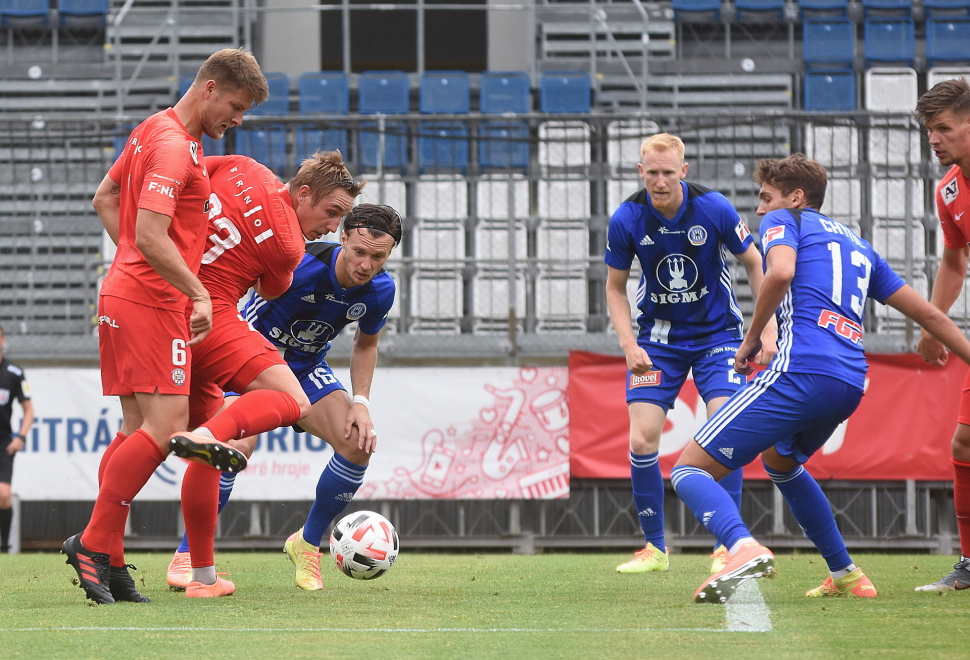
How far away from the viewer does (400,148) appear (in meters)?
12.2

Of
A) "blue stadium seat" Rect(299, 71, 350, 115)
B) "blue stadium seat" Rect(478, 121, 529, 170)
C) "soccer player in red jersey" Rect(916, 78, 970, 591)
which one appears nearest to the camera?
"soccer player in red jersey" Rect(916, 78, 970, 591)

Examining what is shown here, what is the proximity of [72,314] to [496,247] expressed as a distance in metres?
4.40

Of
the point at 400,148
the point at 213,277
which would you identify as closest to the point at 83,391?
the point at 400,148

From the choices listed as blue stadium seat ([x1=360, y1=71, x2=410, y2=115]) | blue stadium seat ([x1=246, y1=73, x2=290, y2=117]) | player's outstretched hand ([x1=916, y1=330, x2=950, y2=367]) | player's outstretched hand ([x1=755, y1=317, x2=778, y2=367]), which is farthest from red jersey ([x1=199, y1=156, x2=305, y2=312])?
blue stadium seat ([x1=360, y1=71, x2=410, y2=115])

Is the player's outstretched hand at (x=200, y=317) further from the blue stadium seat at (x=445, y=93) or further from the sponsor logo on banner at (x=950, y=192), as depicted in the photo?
the blue stadium seat at (x=445, y=93)

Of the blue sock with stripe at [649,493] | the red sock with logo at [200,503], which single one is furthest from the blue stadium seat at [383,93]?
the red sock with logo at [200,503]

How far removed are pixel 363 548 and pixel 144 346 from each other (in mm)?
1376

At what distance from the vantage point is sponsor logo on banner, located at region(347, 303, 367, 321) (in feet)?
18.0

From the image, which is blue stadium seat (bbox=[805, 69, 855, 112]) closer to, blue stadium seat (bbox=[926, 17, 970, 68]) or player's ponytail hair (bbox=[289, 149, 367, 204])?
blue stadium seat (bbox=[926, 17, 970, 68])

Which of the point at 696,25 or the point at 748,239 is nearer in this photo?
the point at 748,239

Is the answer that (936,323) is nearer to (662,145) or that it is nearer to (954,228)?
(954,228)

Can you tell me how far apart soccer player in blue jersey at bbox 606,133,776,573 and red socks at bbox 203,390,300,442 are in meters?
2.20

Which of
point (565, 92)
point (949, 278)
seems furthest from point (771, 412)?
point (565, 92)

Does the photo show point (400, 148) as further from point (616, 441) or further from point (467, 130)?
point (616, 441)
